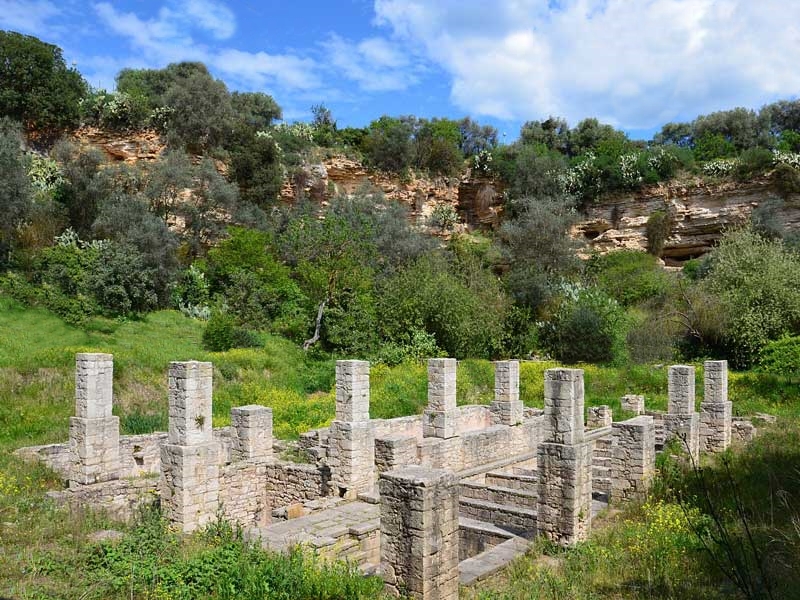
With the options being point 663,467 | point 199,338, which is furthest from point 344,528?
point 199,338

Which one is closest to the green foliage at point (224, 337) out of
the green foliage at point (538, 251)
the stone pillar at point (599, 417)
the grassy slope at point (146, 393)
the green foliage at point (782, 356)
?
the grassy slope at point (146, 393)

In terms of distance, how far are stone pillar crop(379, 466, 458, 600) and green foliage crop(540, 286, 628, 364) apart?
79.0ft

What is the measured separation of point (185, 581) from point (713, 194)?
4306cm

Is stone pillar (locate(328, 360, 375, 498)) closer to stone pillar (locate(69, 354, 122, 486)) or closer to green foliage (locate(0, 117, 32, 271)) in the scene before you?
stone pillar (locate(69, 354, 122, 486))

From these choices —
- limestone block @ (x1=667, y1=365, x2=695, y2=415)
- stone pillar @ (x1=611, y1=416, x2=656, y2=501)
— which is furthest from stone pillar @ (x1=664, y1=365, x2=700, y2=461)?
stone pillar @ (x1=611, y1=416, x2=656, y2=501)

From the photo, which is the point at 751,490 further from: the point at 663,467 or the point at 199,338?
the point at 199,338

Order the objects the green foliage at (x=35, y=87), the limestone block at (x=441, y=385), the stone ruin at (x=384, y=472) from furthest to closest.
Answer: the green foliage at (x=35, y=87) → the limestone block at (x=441, y=385) → the stone ruin at (x=384, y=472)

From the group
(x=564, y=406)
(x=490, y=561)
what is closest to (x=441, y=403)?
(x=564, y=406)

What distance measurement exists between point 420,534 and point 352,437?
5.24 meters

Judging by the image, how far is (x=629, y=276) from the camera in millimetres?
38125

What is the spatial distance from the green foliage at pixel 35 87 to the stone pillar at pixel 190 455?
30.4 m

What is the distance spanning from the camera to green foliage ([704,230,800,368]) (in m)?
26.5

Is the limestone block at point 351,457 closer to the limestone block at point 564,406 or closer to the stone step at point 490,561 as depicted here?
the stone step at point 490,561

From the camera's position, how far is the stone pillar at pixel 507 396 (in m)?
16.5
